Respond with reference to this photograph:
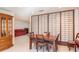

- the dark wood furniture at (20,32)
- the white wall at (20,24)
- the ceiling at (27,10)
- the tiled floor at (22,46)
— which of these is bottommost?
the tiled floor at (22,46)

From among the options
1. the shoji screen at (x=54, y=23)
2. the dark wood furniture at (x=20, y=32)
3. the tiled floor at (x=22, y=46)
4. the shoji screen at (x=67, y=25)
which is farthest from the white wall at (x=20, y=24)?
the shoji screen at (x=67, y=25)

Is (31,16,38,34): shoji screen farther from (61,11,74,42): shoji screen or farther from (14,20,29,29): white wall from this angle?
(61,11,74,42): shoji screen

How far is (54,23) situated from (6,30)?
97 centimetres

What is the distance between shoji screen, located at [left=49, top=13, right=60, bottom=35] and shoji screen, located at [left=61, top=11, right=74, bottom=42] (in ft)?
0.26

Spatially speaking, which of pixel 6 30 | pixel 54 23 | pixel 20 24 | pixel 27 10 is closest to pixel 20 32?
pixel 20 24

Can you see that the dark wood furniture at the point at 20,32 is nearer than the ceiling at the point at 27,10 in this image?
No

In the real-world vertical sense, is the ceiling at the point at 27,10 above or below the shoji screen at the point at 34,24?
above

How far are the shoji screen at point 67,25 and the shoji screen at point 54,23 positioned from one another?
80 millimetres

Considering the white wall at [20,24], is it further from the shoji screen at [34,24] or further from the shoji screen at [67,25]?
the shoji screen at [67,25]

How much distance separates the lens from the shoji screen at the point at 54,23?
182cm

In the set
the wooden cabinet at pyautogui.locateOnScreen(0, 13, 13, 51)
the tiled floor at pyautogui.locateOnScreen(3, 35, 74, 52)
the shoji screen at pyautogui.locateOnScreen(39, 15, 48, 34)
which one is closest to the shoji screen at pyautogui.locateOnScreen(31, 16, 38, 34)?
the shoji screen at pyautogui.locateOnScreen(39, 15, 48, 34)
